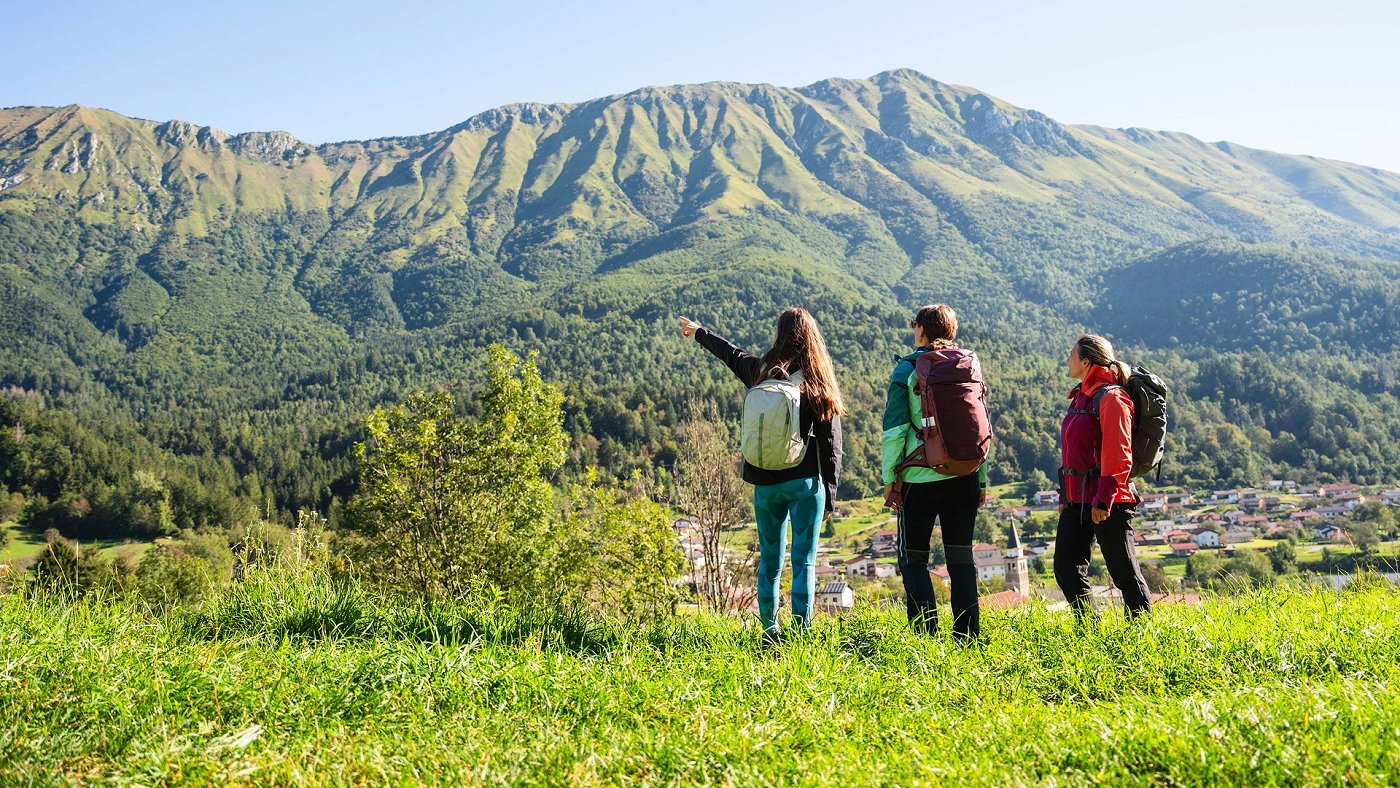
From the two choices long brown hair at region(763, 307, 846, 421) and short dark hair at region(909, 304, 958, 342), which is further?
short dark hair at region(909, 304, 958, 342)

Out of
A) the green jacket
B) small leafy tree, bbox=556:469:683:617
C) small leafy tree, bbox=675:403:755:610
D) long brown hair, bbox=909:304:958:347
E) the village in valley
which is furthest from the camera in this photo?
the village in valley

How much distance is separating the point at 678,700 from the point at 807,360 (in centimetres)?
216

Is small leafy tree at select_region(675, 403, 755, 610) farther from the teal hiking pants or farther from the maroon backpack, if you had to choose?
the maroon backpack

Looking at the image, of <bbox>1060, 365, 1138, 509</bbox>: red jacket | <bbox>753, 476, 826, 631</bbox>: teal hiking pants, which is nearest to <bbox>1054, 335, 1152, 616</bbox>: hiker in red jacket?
<bbox>1060, 365, 1138, 509</bbox>: red jacket

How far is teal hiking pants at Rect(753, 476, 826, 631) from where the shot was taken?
431 centimetres

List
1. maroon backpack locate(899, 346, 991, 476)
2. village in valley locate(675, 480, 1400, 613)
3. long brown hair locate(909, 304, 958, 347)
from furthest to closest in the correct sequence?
1. village in valley locate(675, 480, 1400, 613)
2. long brown hair locate(909, 304, 958, 347)
3. maroon backpack locate(899, 346, 991, 476)

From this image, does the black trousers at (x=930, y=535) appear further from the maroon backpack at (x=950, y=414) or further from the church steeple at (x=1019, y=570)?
the church steeple at (x=1019, y=570)

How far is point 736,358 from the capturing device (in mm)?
4859

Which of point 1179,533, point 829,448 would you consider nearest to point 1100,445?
point 829,448

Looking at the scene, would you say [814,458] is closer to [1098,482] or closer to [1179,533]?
[1098,482]

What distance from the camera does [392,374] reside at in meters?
185

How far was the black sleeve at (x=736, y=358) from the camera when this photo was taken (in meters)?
4.68

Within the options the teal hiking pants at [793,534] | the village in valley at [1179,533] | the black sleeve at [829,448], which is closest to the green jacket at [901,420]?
the black sleeve at [829,448]

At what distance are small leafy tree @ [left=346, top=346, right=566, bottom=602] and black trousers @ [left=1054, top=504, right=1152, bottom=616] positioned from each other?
37.1ft
